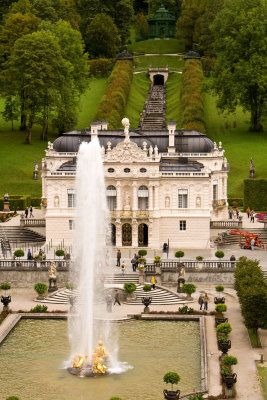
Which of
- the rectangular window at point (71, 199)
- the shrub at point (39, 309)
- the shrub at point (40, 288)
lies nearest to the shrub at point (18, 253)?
the shrub at point (40, 288)

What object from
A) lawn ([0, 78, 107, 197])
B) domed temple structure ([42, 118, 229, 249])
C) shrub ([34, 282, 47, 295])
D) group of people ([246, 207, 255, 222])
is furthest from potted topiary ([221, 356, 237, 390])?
lawn ([0, 78, 107, 197])

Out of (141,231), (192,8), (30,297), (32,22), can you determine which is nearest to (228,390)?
(30,297)

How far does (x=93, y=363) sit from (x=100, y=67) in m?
115

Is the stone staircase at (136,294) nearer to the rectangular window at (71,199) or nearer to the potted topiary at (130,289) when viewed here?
the potted topiary at (130,289)

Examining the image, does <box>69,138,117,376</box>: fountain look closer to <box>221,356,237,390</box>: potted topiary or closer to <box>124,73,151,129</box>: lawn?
<box>221,356,237,390</box>: potted topiary

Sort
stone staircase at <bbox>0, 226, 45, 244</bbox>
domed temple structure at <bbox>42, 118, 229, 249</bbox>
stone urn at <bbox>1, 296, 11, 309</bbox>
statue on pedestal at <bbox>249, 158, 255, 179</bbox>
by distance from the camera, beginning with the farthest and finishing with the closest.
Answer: statue on pedestal at <bbox>249, 158, 255, 179</bbox> < stone staircase at <bbox>0, 226, 45, 244</bbox> < domed temple structure at <bbox>42, 118, 229, 249</bbox> < stone urn at <bbox>1, 296, 11, 309</bbox>

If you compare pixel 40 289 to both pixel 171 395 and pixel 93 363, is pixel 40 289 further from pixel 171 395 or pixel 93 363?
pixel 171 395

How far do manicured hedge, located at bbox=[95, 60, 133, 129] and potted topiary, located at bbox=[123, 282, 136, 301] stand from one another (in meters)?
52.5

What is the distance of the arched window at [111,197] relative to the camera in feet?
301

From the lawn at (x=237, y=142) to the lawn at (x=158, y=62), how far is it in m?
23.2

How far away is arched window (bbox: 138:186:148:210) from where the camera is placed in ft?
300

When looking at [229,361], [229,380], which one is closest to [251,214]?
[229,361]

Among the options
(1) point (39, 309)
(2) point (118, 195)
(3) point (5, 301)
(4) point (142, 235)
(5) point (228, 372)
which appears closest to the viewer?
(5) point (228, 372)

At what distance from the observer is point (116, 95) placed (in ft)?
470
